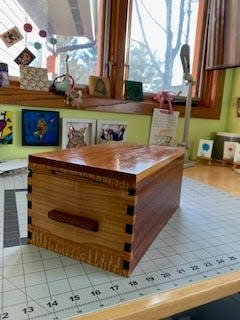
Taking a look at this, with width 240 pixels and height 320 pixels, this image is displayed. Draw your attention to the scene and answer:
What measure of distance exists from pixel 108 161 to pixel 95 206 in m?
0.08

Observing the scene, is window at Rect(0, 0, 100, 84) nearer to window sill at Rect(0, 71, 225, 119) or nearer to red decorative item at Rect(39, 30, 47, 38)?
red decorative item at Rect(39, 30, 47, 38)

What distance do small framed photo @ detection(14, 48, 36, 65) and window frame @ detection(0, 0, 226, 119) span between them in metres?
0.09

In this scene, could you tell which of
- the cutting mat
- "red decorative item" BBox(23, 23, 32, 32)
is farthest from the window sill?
the cutting mat

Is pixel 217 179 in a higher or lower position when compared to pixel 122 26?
lower

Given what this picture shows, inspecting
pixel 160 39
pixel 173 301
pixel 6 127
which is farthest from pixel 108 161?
pixel 160 39

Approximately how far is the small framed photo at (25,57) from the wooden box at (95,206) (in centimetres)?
73

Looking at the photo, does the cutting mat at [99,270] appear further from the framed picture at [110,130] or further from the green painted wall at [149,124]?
the framed picture at [110,130]

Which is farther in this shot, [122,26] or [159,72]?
[159,72]

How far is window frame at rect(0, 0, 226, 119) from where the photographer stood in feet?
3.51

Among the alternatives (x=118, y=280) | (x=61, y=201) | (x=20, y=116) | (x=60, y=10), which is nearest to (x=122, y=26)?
(x=60, y=10)

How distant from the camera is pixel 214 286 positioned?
0.41 metres

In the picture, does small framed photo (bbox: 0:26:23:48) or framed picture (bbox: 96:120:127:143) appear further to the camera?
framed picture (bbox: 96:120:127:143)

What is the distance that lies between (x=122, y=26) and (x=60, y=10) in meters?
0.26

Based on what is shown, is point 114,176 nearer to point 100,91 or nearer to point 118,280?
point 118,280
